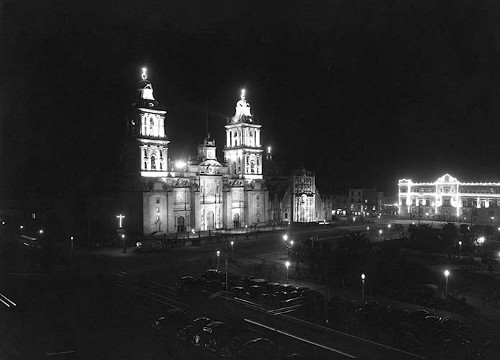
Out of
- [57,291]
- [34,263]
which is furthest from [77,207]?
[57,291]

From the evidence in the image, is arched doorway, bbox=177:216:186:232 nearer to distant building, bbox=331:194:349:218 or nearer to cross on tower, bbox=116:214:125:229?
cross on tower, bbox=116:214:125:229

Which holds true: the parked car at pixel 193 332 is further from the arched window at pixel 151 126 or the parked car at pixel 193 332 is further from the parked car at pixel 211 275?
the arched window at pixel 151 126

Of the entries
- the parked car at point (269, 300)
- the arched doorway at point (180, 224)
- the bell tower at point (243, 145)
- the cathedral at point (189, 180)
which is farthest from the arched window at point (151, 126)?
the parked car at point (269, 300)

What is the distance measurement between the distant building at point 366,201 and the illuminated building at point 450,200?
5.84 m

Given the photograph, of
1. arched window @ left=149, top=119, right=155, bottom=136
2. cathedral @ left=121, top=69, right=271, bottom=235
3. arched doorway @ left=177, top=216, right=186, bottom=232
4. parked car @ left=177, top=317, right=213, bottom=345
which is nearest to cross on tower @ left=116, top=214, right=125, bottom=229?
cathedral @ left=121, top=69, right=271, bottom=235

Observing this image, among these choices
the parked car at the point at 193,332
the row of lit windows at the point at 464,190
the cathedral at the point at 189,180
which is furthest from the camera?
the row of lit windows at the point at 464,190

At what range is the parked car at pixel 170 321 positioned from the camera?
22.3m

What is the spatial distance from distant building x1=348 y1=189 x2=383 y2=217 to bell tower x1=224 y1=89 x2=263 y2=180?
33495 mm

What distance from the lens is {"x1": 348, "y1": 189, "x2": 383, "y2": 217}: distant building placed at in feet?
323

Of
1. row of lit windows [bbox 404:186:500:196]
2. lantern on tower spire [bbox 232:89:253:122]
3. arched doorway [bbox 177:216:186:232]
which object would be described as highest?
lantern on tower spire [bbox 232:89:253:122]

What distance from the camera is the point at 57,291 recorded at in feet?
100

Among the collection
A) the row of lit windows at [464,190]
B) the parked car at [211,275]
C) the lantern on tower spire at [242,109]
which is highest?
the lantern on tower spire at [242,109]

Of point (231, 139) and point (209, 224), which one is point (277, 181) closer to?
point (231, 139)

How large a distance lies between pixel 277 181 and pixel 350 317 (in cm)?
6115
